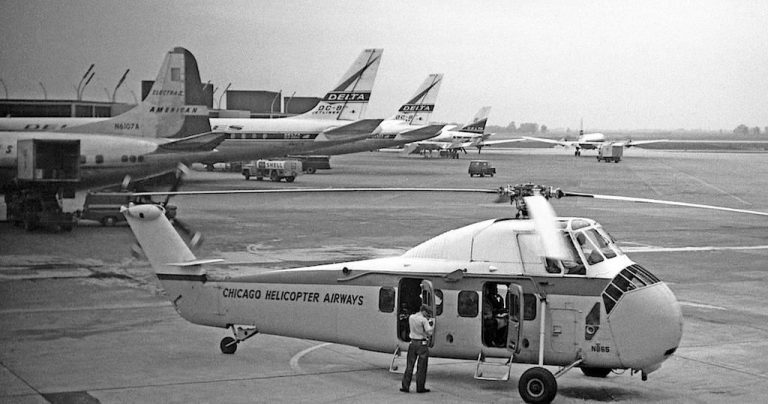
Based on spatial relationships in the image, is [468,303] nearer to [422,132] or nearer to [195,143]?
[195,143]

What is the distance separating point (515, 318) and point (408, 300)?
5.76 feet

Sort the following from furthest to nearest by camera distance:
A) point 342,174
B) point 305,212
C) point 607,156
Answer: point 607,156, point 342,174, point 305,212

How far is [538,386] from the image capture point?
13.5 meters

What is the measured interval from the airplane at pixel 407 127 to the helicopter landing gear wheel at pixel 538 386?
5274cm

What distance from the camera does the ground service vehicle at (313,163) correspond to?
237 ft

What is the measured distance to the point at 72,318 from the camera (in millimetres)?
19344

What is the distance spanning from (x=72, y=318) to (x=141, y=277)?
17.1 ft

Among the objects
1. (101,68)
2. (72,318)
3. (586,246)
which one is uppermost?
(101,68)

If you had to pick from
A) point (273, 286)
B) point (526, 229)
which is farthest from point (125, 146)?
point (526, 229)

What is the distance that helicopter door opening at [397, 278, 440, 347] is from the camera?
14703 millimetres

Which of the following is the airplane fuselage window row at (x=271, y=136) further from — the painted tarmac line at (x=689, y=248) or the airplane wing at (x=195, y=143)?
the painted tarmac line at (x=689, y=248)

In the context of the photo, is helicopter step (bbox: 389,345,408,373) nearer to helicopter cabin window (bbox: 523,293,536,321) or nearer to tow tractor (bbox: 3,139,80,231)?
helicopter cabin window (bbox: 523,293,536,321)

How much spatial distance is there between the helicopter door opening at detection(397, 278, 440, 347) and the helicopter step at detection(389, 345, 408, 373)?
0.73ft

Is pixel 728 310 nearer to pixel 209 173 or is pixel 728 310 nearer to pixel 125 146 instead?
pixel 125 146
